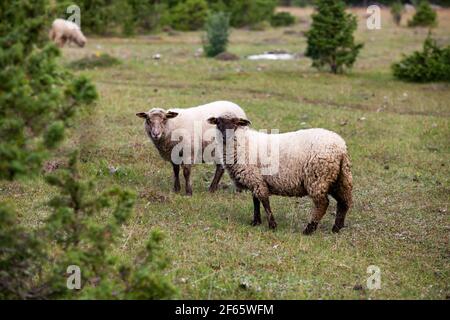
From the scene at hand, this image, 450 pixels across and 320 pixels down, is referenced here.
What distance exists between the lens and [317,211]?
9461 millimetres

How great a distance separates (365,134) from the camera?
15.8 metres

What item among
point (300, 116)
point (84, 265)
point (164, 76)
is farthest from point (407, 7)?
point (84, 265)

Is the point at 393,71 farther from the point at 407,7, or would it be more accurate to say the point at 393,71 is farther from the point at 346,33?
the point at 407,7

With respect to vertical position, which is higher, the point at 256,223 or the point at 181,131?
the point at 181,131

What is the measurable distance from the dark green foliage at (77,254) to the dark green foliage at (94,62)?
748 inches

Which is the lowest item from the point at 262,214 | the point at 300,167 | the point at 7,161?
the point at 262,214

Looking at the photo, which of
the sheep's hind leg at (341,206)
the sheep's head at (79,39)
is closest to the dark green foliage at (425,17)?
the sheep's head at (79,39)

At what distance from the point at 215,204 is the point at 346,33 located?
1536cm

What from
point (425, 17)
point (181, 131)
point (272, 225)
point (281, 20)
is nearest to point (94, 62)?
point (181, 131)

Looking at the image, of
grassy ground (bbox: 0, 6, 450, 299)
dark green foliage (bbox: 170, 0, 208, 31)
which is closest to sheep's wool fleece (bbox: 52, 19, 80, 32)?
grassy ground (bbox: 0, 6, 450, 299)

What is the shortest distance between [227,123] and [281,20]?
125 ft

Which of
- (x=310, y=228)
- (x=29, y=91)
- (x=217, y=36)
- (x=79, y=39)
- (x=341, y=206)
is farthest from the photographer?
(x=79, y=39)

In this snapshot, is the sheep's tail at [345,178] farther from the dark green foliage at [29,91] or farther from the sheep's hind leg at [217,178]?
the dark green foliage at [29,91]

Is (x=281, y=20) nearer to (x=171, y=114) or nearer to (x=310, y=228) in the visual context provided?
(x=171, y=114)
